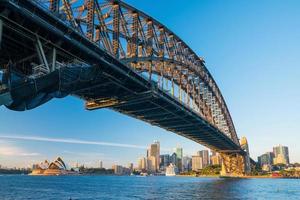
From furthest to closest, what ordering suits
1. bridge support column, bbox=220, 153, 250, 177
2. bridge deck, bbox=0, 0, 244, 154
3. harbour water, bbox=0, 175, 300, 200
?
1. bridge support column, bbox=220, 153, 250, 177
2. harbour water, bbox=0, 175, 300, 200
3. bridge deck, bbox=0, 0, 244, 154

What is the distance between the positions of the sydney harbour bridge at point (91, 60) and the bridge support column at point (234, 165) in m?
86.7

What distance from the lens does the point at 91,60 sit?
3525 centimetres

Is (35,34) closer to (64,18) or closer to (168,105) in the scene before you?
(64,18)

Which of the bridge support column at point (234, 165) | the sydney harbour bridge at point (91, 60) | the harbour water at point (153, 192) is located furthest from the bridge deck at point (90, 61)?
the bridge support column at point (234, 165)

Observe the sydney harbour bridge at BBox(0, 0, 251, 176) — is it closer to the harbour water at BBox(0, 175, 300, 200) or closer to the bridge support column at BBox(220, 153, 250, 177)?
the harbour water at BBox(0, 175, 300, 200)

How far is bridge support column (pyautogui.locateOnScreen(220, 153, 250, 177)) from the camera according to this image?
158 m

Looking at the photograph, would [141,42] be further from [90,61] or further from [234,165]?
[234,165]

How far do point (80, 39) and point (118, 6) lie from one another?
1238 cm

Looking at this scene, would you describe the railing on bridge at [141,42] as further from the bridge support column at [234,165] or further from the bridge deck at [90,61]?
the bridge support column at [234,165]

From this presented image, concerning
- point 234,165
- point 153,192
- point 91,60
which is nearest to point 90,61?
point 91,60

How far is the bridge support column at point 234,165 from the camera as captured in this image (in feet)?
518

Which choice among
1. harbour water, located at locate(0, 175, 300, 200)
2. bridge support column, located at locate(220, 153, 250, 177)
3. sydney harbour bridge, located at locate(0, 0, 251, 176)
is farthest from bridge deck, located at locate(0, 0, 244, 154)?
bridge support column, located at locate(220, 153, 250, 177)

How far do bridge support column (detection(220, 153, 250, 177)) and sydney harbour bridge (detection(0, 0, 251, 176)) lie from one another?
86657 mm

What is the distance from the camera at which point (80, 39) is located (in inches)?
1265
